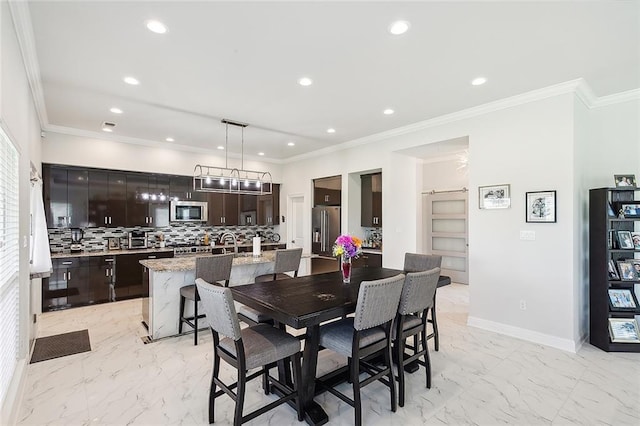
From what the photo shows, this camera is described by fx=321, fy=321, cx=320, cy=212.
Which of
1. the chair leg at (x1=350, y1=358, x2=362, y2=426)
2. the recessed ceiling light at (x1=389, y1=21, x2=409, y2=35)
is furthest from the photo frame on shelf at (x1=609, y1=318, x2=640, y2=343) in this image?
the recessed ceiling light at (x1=389, y1=21, x2=409, y2=35)

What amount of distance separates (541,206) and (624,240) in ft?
3.02

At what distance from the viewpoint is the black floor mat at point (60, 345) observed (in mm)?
3314

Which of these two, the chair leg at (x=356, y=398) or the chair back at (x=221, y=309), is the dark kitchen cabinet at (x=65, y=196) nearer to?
the chair back at (x=221, y=309)

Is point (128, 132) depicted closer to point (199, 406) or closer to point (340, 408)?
point (199, 406)

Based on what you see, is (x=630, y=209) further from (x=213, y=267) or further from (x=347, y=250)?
(x=213, y=267)

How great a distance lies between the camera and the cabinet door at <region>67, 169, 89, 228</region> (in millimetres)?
5254

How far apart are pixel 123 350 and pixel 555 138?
5258 mm

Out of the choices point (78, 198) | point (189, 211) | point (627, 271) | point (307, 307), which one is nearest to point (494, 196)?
point (627, 271)

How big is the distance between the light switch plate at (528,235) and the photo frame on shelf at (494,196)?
Result: 359mm

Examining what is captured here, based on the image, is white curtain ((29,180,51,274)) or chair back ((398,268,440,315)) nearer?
chair back ((398,268,440,315))

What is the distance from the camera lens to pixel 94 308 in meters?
5.00

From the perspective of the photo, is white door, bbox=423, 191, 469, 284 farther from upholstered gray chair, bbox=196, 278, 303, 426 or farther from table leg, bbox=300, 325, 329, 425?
upholstered gray chair, bbox=196, 278, 303, 426

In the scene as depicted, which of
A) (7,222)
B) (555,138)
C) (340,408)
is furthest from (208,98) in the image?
(555,138)

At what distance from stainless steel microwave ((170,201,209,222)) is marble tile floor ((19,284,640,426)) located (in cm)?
284
